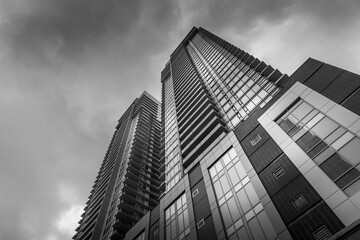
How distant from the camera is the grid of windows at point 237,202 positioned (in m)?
21.9

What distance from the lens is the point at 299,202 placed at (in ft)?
64.9

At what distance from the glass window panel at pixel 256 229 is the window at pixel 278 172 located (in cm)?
448

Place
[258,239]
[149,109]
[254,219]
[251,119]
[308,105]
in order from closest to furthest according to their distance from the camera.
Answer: [258,239] < [254,219] < [308,105] < [251,119] < [149,109]

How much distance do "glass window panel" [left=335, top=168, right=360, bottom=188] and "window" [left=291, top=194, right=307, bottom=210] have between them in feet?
9.44

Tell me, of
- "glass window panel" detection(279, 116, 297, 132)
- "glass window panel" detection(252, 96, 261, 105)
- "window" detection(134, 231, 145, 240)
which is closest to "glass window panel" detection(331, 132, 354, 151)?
"glass window panel" detection(279, 116, 297, 132)

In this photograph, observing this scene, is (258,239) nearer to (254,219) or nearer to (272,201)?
(254,219)

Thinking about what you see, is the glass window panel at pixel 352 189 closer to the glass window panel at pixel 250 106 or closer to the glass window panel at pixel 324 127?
the glass window panel at pixel 324 127

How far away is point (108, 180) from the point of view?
3063 inches

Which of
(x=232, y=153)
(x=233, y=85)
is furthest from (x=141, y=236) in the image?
(x=233, y=85)

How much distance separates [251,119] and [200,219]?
1374cm

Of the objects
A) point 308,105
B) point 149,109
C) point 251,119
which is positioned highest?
point 149,109

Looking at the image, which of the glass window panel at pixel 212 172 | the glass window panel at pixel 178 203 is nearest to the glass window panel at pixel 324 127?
the glass window panel at pixel 212 172

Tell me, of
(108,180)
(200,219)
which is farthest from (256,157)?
(108,180)

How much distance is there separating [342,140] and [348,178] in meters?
3.34
